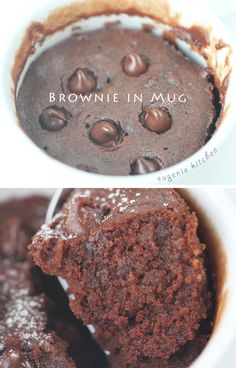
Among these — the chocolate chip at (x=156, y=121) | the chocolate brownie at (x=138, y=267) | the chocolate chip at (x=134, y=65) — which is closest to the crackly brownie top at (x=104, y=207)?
the chocolate brownie at (x=138, y=267)

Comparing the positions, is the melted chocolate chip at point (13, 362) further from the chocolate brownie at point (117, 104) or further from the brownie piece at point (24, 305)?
the chocolate brownie at point (117, 104)

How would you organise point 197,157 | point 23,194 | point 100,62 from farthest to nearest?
1. point 23,194
2. point 100,62
3. point 197,157

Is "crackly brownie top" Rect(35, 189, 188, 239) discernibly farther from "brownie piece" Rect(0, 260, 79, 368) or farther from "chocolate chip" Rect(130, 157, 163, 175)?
"brownie piece" Rect(0, 260, 79, 368)

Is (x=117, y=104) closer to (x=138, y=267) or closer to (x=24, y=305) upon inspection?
(x=138, y=267)

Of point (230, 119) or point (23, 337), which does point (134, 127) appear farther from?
point (23, 337)

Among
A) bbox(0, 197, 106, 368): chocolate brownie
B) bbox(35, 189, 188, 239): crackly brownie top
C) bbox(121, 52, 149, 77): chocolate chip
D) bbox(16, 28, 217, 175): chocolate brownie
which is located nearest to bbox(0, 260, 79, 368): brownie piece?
bbox(0, 197, 106, 368): chocolate brownie

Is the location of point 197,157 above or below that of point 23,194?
above

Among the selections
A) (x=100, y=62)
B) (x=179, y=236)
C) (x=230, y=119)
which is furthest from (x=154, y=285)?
(x=100, y=62)
